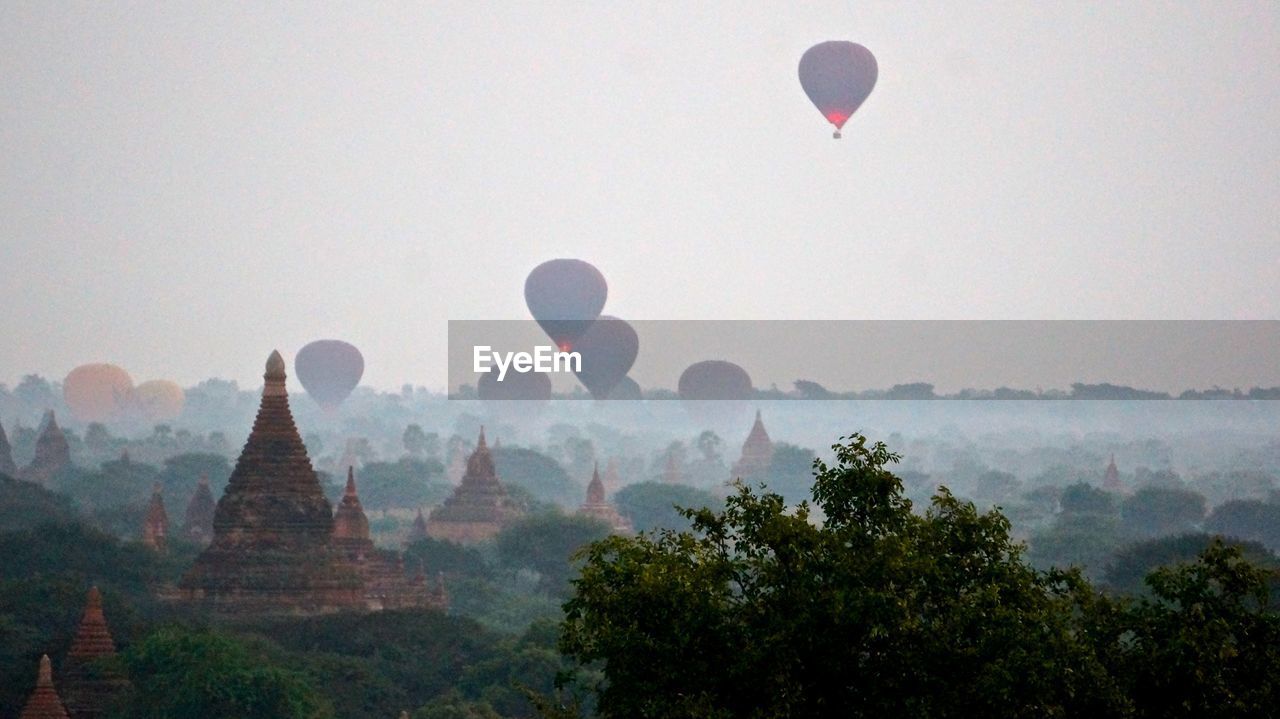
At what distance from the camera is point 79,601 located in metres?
66.2

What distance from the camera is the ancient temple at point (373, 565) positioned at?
62.6 meters

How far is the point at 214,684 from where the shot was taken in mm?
49906

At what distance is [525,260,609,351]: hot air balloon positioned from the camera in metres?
144

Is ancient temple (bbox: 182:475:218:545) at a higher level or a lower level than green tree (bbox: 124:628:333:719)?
higher

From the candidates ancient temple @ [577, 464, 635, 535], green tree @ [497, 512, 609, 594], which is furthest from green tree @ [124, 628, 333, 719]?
ancient temple @ [577, 464, 635, 535]

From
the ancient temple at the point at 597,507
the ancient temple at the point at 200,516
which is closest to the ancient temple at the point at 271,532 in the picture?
the ancient temple at the point at 200,516

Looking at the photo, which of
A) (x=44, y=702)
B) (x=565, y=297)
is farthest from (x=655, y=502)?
(x=44, y=702)

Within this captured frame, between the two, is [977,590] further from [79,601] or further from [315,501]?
[79,601]

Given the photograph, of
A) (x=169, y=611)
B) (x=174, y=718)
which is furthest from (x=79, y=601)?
(x=174, y=718)

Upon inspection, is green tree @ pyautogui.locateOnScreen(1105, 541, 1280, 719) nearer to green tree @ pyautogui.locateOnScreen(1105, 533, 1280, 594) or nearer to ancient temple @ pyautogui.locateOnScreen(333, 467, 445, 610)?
ancient temple @ pyautogui.locateOnScreen(333, 467, 445, 610)

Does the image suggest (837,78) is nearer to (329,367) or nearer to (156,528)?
(156,528)

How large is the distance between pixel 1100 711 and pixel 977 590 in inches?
61.6

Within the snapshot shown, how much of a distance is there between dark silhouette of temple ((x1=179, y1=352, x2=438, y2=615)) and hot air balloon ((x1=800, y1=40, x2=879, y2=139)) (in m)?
60.4

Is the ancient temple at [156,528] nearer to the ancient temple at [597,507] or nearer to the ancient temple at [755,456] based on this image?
the ancient temple at [597,507]
